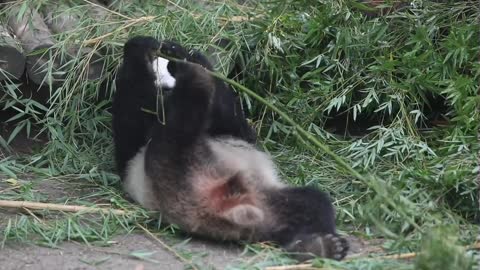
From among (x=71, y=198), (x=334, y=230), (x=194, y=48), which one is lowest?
(x=71, y=198)

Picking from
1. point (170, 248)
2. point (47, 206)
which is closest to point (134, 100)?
point (47, 206)

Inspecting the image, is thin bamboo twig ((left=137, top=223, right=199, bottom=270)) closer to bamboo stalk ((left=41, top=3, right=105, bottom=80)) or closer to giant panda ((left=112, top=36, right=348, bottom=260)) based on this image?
giant panda ((left=112, top=36, right=348, bottom=260))

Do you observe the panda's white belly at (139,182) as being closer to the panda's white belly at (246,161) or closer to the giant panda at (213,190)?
the giant panda at (213,190)

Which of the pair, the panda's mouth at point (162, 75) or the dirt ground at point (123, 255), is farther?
the panda's mouth at point (162, 75)

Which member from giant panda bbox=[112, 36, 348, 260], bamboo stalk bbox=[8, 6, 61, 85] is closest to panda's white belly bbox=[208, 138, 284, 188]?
giant panda bbox=[112, 36, 348, 260]

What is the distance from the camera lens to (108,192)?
3.87m

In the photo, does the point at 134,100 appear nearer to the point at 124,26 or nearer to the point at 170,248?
the point at 124,26

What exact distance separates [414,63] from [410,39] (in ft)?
0.62

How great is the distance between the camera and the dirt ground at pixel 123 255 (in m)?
3.09

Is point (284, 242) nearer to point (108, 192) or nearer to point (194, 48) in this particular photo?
point (108, 192)

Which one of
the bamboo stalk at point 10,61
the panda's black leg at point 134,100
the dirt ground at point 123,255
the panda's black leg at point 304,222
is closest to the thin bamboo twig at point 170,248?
the dirt ground at point 123,255

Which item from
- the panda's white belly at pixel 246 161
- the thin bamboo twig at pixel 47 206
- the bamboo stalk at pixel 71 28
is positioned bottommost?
the thin bamboo twig at pixel 47 206

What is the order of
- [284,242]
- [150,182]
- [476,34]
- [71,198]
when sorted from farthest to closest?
1. [476,34]
2. [71,198]
3. [150,182]
4. [284,242]

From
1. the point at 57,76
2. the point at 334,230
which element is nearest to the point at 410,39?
the point at 334,230
